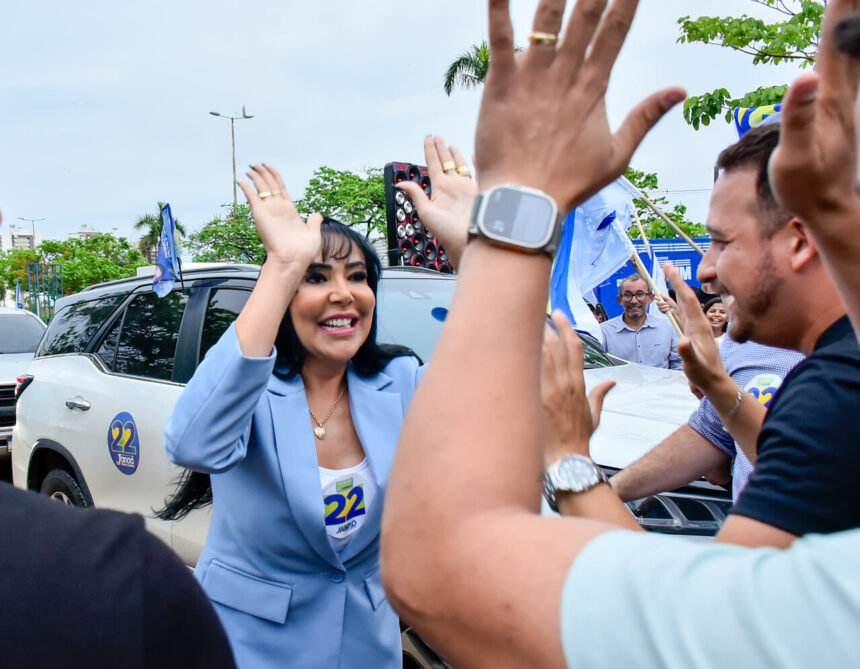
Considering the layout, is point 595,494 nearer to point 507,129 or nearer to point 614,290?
point 507,129

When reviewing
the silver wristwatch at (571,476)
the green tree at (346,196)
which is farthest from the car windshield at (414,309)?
the green tree at (346,196)

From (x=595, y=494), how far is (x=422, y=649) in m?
1.80

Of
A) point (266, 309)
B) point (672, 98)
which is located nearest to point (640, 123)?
point (672, 98)

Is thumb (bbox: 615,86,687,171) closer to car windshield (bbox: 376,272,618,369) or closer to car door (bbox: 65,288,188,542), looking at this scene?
car windshield (bbox: 376,272,618,369)

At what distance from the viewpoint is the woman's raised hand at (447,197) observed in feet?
4.74

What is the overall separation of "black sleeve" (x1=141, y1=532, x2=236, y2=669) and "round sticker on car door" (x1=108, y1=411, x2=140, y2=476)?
3.38m

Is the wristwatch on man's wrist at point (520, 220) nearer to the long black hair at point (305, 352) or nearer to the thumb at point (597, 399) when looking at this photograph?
the thumb at point (597, 399)

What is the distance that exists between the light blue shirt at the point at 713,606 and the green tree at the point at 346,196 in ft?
84.0

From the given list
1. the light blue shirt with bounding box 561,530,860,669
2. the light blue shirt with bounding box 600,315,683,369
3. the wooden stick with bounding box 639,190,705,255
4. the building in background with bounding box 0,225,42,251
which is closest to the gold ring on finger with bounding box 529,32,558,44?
the light blue shirt with bounding box 561,530,860,669

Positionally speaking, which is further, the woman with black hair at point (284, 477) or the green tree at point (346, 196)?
the green tree at point (346, 196)

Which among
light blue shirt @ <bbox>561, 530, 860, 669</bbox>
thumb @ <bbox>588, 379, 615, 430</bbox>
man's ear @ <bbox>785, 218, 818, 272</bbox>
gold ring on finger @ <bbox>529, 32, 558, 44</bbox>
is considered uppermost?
gold ring on finger @ <bbox>529, 32, 558, 44</bbox>

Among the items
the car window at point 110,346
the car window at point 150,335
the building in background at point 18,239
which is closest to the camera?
the car window at point 150,335

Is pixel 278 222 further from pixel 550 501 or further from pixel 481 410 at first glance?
pixel 481 410

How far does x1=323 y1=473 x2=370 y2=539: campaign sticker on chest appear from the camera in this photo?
215cm
